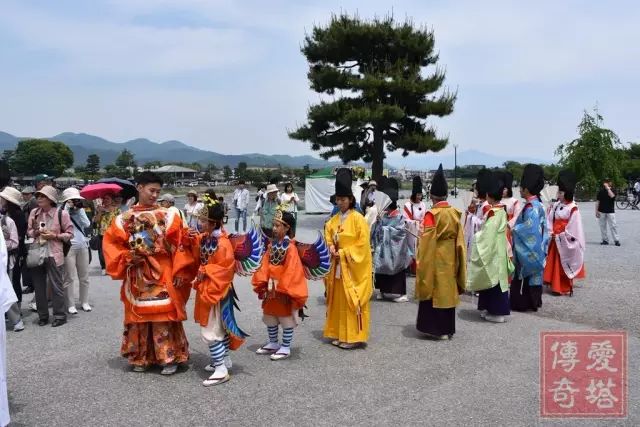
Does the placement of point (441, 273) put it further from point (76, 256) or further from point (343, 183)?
point (76, 256)

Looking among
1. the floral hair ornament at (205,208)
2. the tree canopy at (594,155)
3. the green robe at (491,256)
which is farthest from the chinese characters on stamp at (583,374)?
the tree canopy at (594,155)

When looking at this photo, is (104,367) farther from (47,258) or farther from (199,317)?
(47,258)

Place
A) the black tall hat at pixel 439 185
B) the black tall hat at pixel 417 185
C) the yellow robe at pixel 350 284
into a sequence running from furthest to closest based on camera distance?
the black tall hat at pixel 417 185 → the black tall hat at pixel 439 185 → the yellow robe at pixel 350 284

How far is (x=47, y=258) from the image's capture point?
A: 6531 mm

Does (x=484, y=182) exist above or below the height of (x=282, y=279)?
above

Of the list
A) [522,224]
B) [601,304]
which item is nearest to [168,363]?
[522,224]

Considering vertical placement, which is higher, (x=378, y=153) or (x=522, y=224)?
(x=378, y=153)

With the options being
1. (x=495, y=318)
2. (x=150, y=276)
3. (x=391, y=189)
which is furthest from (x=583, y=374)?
(x=391, y=189)

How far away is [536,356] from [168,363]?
149 inches

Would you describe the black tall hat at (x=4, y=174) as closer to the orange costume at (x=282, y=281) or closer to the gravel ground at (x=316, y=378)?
the gravel ground at (x=316, y=378)

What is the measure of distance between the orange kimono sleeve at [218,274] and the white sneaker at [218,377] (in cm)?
65

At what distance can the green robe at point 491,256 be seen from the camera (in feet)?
21.8

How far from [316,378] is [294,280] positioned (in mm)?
976

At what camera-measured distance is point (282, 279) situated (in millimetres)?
5133
